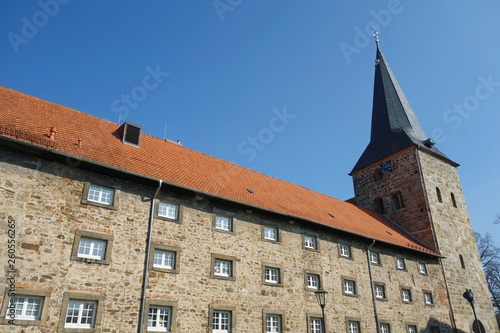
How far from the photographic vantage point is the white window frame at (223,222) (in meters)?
15.4

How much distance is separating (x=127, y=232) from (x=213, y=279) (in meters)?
3.51

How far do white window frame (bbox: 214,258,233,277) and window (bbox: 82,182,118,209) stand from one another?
4.22 metres

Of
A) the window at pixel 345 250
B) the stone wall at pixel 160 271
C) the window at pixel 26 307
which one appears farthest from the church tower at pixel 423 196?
the window at pixel 26 307

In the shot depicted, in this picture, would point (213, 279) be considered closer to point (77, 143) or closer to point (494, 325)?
Answer: point (77, 143)

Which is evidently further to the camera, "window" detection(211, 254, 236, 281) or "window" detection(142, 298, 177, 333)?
"window" detection(211, 254, 236, 281)

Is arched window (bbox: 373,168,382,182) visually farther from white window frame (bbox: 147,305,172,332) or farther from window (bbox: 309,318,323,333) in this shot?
white window frame (bbox: 147,305,172,332)

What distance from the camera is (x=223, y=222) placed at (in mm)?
15594

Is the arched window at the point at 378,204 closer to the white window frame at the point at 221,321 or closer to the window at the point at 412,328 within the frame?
the window at the point at 412,328

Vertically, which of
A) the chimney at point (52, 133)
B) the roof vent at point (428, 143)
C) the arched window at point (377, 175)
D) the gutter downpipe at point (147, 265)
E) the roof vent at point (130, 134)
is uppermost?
the roof vent at point (428, 143)

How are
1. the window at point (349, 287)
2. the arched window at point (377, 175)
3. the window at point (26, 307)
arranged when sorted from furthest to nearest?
the arched window at point (377, 175), the window at point (349, 287), the window at point (26, 307)

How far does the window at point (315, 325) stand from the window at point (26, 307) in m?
9.97

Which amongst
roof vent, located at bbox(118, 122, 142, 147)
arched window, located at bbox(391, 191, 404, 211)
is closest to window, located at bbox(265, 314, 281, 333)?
roof vent, located at bbox(118, 122, 142, 147)

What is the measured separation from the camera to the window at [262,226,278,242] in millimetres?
16562

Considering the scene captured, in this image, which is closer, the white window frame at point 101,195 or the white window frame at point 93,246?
the white window frame at point 93,246
